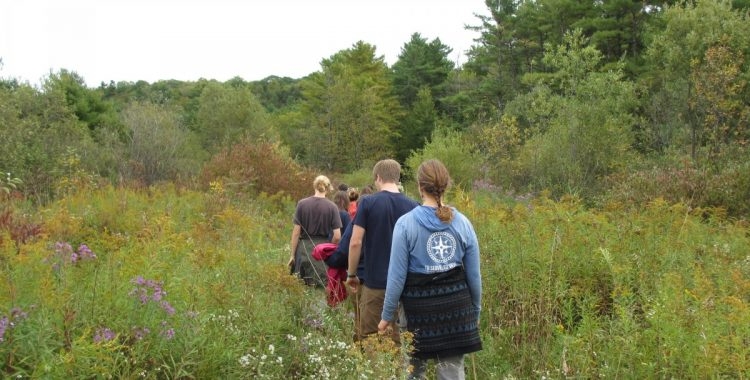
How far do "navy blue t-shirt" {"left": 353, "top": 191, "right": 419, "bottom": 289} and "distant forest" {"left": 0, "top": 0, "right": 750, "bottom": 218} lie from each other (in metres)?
4.10

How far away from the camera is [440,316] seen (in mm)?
3947

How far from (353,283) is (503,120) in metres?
20.0

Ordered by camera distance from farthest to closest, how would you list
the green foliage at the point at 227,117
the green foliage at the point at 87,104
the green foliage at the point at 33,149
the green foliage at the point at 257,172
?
the green foliage at the point at 227,117 < the green foliage at the point at 87,104 < the green foliage at the point at 257,172 < the green foliage at the point at 33,149

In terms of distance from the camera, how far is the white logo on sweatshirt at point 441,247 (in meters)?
3.98

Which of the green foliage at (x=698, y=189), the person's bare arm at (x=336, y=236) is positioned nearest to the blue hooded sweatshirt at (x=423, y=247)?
the person's bare arm at (x=336, y=236)

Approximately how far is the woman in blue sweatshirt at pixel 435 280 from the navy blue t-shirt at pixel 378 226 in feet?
3.03

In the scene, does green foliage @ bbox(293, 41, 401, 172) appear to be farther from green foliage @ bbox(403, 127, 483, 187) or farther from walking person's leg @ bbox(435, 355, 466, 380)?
walking person's leg @ bbox(435, 355, 466, 380)

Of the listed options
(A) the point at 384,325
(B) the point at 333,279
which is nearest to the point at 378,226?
(B) the point at 333,279

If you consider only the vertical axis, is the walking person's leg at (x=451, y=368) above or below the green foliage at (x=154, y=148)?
below

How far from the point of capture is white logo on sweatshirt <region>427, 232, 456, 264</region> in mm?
3984

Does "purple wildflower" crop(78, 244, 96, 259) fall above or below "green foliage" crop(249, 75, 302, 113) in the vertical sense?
below

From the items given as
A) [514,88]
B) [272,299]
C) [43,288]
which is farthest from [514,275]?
[514,88]

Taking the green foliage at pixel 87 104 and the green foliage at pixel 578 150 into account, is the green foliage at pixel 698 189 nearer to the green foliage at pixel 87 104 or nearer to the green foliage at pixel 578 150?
the green foliage at pixel 578 150

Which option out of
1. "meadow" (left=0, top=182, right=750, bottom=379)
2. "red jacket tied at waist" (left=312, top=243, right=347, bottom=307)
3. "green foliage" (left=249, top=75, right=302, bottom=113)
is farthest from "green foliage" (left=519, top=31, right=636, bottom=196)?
"green foliage" (left=249, top=75, right=302, bottom=113)
